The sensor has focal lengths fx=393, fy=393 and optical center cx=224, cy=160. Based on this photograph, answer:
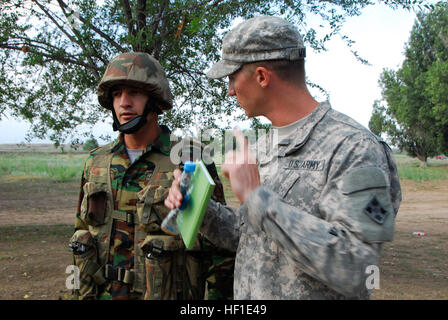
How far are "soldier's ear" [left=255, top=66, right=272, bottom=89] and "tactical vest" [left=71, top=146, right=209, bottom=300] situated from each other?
3.62 ft

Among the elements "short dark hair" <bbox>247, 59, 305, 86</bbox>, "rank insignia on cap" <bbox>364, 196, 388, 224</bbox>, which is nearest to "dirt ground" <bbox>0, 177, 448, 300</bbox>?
"short dark hair" <bbox>247, 59, 305, 86</bbox>

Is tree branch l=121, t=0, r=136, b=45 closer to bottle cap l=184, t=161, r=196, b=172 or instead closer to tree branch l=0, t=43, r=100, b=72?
tree branch l=0, t=43, r=100, b=72

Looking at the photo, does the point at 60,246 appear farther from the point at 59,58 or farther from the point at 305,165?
the point at 305,165

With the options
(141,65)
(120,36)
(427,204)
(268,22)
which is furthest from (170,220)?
(427,204)

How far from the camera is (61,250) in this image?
27.9ft

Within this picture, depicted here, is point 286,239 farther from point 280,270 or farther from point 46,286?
point 46,286

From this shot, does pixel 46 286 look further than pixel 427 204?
No

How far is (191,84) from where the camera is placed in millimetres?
7293

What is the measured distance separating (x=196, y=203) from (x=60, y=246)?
831cm

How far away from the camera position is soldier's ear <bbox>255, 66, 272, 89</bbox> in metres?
1.70

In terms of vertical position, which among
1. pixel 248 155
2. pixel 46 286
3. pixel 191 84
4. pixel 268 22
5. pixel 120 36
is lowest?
pixel 46 286

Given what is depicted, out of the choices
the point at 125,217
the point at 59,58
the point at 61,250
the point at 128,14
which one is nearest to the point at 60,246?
the point at 61,250

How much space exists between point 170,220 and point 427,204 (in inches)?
720

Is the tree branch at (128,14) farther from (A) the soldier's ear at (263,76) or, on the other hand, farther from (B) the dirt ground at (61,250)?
(A) the soldier's ear at (263,76)
